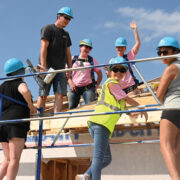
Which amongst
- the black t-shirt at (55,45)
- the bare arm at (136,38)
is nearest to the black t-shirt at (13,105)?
the black t-shirt at (55,45)

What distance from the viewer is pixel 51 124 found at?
588cm

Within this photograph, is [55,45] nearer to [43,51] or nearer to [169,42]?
[43,51]

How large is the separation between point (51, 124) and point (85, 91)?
3.34 feet

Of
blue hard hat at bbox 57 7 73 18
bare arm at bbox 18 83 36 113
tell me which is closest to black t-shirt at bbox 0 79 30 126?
bare arm at bbox 18 83 36 113

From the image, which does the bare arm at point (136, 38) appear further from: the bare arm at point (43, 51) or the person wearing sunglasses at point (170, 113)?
the person wearing sunglasses at point (170, 113)

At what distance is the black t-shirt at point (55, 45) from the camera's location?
601 cm

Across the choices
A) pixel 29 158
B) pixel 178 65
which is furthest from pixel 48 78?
pixel 178 65

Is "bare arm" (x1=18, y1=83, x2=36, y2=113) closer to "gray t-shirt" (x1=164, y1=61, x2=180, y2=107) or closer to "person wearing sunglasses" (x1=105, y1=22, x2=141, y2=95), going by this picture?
"gray t-shirt" (x1=164, y1=61, x2=180, y2=107)

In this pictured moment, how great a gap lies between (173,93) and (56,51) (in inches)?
123

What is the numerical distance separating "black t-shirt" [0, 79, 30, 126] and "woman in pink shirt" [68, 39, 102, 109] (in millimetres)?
1980

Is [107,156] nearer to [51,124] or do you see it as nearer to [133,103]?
[133,103]

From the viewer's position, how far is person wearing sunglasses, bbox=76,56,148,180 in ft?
12.4

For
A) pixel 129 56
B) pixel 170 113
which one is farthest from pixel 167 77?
pixel 129 56

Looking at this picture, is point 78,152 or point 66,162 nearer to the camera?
point 78,152
